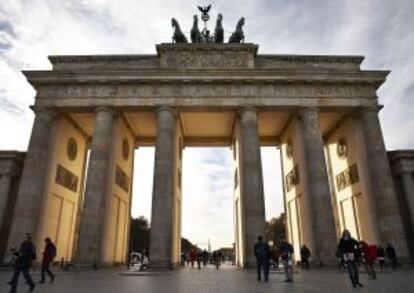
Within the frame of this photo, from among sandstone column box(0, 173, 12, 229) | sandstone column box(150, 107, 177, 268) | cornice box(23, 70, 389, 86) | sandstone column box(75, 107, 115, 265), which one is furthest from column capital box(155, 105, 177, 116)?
sandstone column box(0, 173, 12, 229)

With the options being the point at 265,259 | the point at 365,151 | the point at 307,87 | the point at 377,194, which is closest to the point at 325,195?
the point at 377,194

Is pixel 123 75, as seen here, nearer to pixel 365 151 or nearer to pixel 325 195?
pixel 325 195

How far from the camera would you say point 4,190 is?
84.7 ft

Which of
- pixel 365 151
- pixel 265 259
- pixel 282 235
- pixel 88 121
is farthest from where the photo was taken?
pixel 282 235

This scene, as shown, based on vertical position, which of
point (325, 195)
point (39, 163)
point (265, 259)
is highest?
point (39, 163)

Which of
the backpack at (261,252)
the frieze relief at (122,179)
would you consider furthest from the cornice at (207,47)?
the backpack at (261,252)

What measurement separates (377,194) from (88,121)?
82.4 feet

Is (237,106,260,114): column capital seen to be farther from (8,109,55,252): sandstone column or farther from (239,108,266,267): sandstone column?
(8,109,55,252): sandstone column

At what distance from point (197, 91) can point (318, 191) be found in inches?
477

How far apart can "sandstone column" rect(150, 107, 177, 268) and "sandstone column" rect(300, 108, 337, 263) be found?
10.3 metres

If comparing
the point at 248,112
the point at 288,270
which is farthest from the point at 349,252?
the point at 248,112

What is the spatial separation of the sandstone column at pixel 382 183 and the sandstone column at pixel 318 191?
388 cm

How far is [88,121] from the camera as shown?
101 feet

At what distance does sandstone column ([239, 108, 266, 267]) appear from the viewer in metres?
22.8
